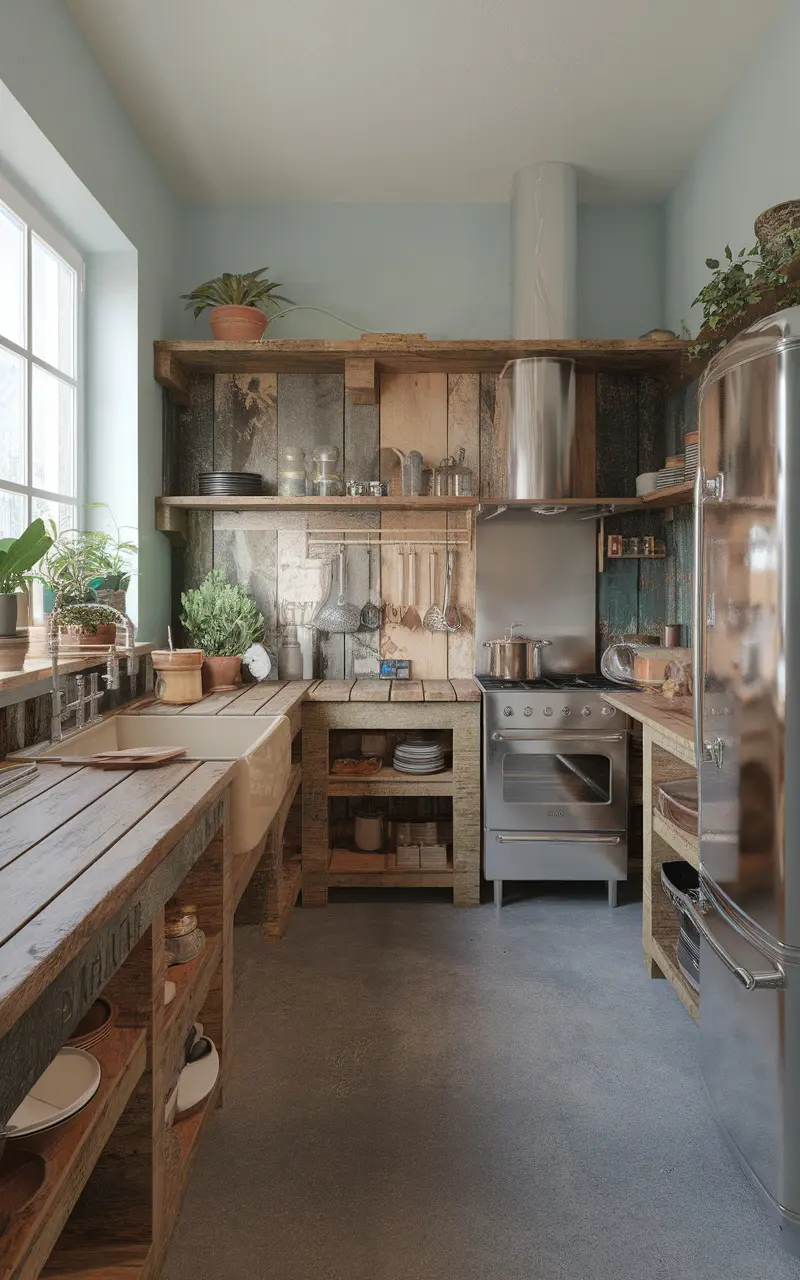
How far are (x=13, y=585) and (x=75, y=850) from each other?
104cm

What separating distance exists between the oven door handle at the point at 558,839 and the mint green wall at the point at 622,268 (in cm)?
218

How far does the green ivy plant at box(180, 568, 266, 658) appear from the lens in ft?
11.5

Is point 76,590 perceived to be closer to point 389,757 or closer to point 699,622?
point 389,757

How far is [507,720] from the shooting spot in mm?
3322

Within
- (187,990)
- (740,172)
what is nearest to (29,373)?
(187,990)

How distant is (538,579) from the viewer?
382 centimetres

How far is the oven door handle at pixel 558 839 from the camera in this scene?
3350 mm

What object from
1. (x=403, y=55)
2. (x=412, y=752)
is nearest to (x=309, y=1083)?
(x=412, y=752)

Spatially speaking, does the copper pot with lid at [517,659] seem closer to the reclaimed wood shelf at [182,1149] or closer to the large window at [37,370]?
the large window at [37,370]

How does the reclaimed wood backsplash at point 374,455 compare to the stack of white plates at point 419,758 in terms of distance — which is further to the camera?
the reclaimed wood backsplash at point 374,455

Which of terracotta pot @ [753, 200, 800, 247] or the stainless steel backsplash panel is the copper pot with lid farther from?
terracotta pot @ [753, 200, 800, 247]

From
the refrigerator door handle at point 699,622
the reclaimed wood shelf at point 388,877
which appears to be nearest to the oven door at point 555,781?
the reclaimed wood shelf at point 388,877

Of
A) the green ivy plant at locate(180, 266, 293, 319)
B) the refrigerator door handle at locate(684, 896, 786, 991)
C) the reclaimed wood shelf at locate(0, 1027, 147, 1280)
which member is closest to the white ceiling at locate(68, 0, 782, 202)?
the green ivy plant at locate(180, 266, 293, 319)

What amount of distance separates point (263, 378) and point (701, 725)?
2.63 metres
